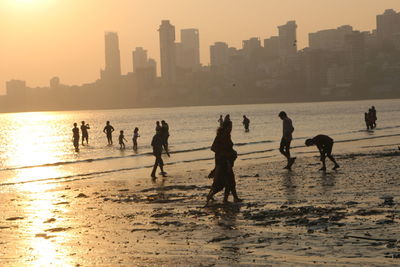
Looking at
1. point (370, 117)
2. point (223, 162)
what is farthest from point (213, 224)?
point (370, 117)

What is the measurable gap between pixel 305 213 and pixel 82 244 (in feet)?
13.2

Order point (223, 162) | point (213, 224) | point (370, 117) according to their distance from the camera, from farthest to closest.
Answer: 1. point (370, 117)
2. point (223, 162)
3. point (213, 224)

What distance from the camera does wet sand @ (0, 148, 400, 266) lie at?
9.17 meters

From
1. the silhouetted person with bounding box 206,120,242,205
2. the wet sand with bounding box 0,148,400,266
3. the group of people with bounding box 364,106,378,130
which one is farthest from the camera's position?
the group of people with bounding box 364,106,378,130

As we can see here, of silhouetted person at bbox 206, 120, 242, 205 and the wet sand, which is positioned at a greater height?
silhouetted person at bbox 206, 120, 242, 205

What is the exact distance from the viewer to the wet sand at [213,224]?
9.17 m

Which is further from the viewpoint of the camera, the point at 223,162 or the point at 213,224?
the point at 223,162

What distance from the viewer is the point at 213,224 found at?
11.7 meters

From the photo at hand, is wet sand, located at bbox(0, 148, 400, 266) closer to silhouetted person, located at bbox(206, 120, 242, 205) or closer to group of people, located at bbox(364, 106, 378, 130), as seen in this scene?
silhouetted person, located at bbox(206, 120, 242, 205)

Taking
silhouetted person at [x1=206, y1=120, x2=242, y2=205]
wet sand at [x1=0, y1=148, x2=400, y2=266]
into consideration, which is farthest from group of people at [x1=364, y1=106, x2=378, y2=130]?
silhouetted person at [x1=206, y1=120, x2=242, y2=205]

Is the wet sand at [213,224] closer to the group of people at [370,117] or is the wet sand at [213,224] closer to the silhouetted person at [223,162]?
the silhouetted person at [223,162]

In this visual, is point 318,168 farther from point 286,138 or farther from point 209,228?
point 209,228

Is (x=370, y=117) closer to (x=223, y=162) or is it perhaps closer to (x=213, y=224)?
(x=223, y=162)

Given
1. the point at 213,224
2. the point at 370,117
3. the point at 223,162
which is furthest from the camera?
the point at 370,117
